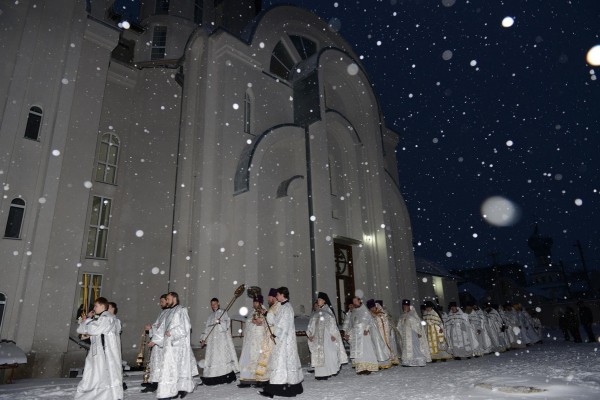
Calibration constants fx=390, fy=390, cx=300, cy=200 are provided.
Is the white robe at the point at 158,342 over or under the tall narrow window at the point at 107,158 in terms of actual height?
under

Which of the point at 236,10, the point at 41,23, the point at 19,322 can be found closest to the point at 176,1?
the point at 236,10

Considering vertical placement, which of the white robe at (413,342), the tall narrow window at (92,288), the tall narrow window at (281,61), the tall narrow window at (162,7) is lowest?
the white robe at (413,342)

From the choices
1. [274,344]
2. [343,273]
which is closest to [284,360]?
[274,344]

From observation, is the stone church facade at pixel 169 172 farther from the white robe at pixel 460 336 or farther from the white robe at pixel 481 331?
the white robe at pixel 460 336

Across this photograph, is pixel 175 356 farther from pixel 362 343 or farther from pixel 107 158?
pixel 107 158

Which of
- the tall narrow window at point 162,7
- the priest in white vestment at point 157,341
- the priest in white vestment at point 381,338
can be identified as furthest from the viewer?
the tall narrow window at point 162,7

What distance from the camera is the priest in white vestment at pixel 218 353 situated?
8203 millimetres

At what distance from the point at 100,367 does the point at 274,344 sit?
277 centimetres

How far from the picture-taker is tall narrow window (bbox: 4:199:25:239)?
32.6 feet

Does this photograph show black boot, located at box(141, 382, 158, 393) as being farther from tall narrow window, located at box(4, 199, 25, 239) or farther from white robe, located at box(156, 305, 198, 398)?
tall narrow window, located at box(4, 199, 25, 239)

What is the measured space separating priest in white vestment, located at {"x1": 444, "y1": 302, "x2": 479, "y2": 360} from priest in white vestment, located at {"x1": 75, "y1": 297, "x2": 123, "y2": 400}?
990 cm

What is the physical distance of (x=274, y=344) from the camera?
22.3 feet

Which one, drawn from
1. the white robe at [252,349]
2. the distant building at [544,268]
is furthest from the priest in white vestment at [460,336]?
the distant building at [544,268]

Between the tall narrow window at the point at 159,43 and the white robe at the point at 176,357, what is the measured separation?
15.0 m
